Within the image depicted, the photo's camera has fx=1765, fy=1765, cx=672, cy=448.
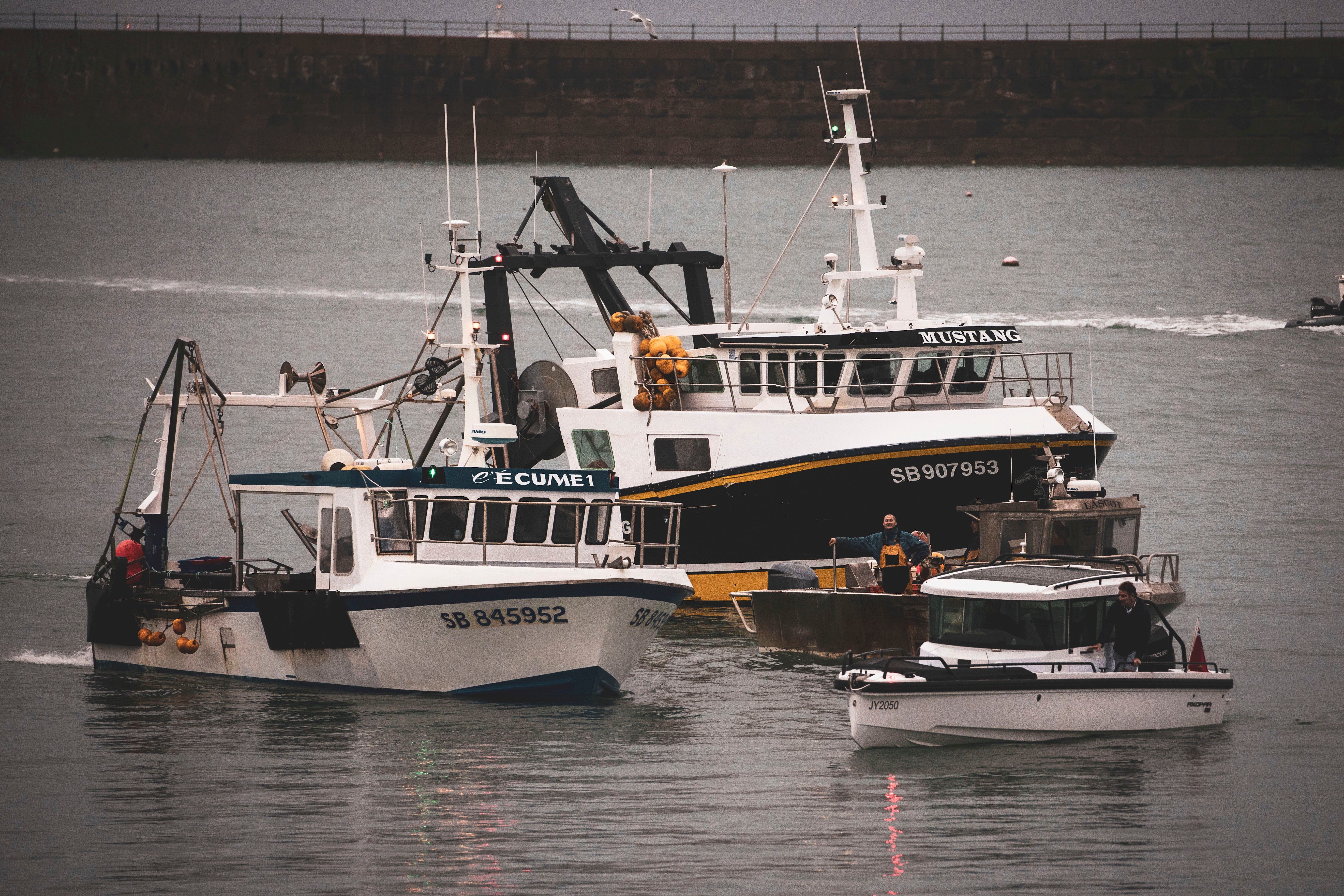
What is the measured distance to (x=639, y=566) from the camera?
69.2 feet

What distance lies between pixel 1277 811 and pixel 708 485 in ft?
36.8

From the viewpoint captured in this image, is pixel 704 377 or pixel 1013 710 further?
pixel 704 377

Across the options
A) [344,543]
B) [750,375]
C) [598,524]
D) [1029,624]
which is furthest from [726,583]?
[1029,624]

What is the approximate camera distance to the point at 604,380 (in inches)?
1168

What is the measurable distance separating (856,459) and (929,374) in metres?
2.37

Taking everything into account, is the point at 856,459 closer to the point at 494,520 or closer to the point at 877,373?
the point at 877,373

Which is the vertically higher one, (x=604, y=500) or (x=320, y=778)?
(x=604, y=500)

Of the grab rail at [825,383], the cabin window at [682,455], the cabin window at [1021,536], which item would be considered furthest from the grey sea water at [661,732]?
the cabin window at [1021,536]

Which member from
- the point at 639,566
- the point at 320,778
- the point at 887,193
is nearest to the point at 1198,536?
the point at 639,566

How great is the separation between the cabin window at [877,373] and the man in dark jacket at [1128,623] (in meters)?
8.56

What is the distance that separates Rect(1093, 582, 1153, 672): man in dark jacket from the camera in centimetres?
1891

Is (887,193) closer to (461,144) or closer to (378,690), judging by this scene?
(461,144)

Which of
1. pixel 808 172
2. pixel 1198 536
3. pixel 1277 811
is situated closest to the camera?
pixel 1277 811

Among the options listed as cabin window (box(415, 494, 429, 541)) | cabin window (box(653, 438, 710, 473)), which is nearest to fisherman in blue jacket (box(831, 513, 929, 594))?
cabin window (box(653, 438, 710, 473))
